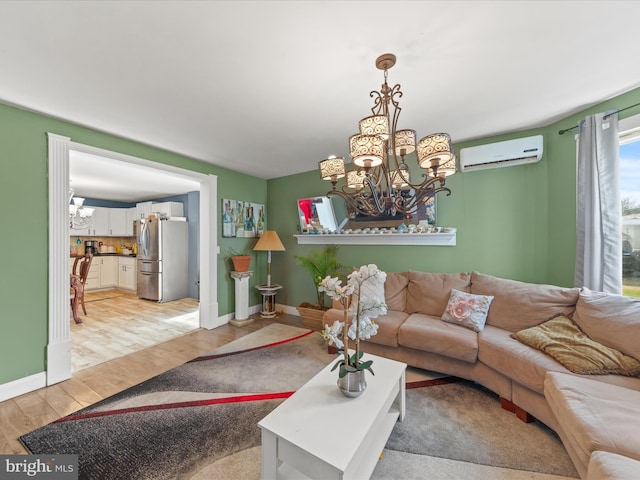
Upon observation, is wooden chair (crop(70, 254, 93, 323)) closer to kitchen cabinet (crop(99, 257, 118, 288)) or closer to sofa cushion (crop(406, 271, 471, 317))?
kitchen cabinet (crop(99, 257, 118, 288))

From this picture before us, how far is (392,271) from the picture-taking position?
3.45m

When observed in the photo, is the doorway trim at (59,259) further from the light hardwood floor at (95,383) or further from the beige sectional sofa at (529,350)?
the beige sectional sofa at (529,350)

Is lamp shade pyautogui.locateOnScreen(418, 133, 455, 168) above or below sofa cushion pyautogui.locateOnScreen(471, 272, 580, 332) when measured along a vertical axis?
above

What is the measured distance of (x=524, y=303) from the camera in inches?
87.4

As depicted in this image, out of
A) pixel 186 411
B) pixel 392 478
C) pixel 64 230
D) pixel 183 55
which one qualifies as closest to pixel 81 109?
pixel 64 230

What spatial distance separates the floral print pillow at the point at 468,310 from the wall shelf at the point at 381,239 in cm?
80

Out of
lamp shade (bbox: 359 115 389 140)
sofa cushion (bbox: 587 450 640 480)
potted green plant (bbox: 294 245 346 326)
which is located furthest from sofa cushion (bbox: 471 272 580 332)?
lamp shade (bbox: 359 115 389 140)

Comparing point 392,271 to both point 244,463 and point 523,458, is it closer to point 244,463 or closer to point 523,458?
point 523,458

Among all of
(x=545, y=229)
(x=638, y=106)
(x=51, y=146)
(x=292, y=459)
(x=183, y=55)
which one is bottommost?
→ (x=292, y=459)

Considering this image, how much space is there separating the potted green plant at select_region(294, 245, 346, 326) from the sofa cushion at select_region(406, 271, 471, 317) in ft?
3.80

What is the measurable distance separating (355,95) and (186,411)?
9.14ft

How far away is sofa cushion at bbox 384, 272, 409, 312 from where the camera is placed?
9.66ft

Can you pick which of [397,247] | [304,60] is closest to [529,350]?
[397,247]

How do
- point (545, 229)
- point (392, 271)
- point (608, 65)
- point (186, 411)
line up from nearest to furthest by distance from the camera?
point (608, 65)
point (186, 411)
point (545, 229)
point (392, 271)
